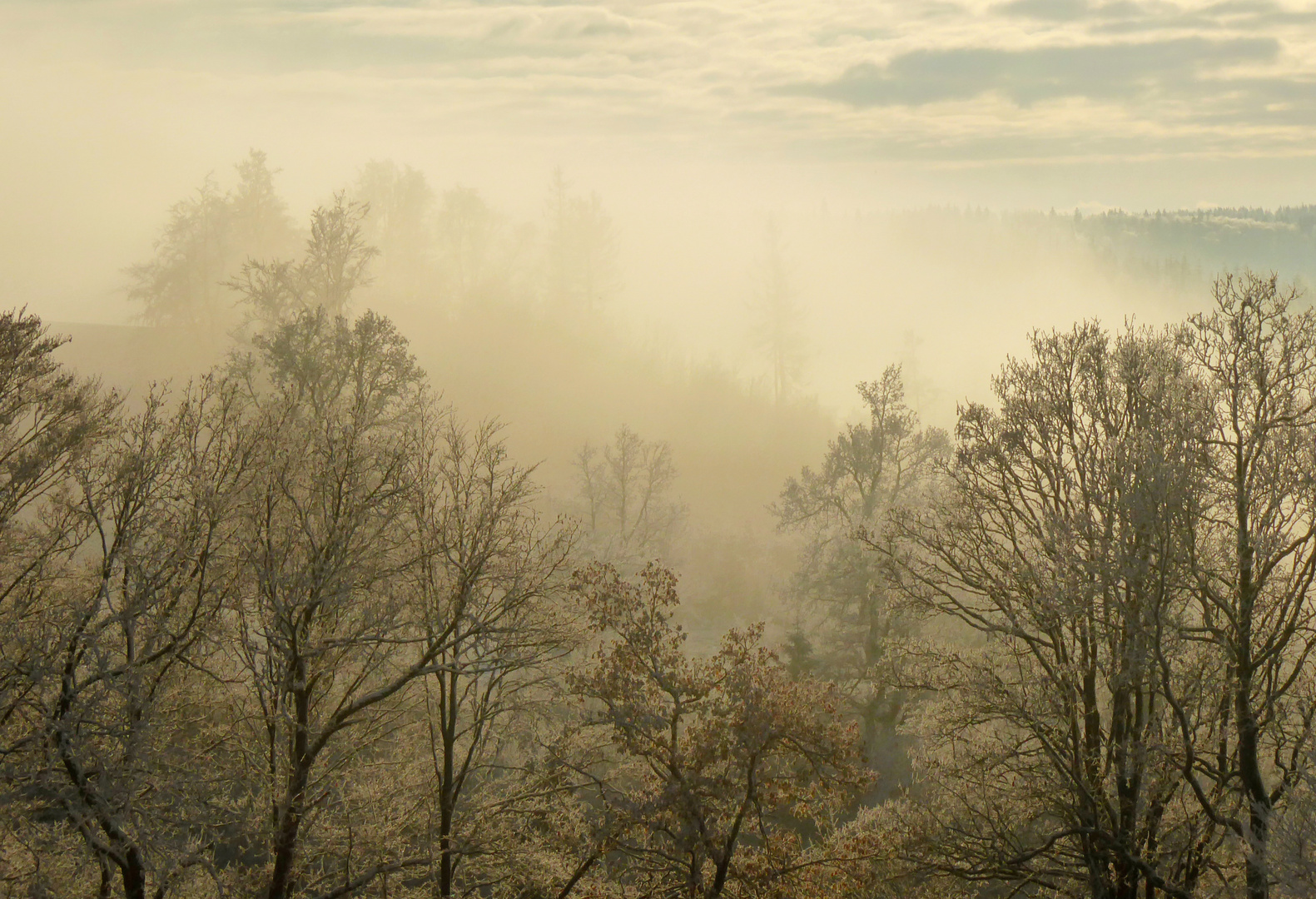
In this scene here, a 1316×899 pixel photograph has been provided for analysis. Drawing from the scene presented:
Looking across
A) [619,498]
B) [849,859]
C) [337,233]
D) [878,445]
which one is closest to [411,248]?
[619,498]

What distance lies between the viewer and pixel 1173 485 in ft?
36.7

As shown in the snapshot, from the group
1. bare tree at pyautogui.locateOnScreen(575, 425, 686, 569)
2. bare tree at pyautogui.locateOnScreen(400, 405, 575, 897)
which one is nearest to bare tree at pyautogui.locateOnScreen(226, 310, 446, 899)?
bare tree at pyautogui.locateOnScreen(400, 405, 575, 897)

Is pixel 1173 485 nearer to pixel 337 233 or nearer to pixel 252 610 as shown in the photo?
pixel 252 610

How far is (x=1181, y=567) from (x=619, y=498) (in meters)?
41.4

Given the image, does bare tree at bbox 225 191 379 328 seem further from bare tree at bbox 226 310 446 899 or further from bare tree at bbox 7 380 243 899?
bare tree at bbox 7 380 243 899

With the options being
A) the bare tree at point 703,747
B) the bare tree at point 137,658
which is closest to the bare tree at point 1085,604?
the bare tree at point 703,747

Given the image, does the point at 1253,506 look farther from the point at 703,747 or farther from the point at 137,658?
the point at 137,658

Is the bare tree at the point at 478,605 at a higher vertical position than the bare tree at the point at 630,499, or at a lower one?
higher

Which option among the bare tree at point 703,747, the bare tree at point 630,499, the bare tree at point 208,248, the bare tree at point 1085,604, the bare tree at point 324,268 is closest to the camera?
the bare tree at point 1085,604

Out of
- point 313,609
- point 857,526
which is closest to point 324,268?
point 857,526

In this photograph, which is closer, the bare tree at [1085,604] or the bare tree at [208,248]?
the bare tree at [1085,604]

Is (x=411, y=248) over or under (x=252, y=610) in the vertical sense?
over

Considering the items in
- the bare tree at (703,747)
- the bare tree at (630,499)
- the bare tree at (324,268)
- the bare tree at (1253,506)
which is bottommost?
the bare tree at (630,499)

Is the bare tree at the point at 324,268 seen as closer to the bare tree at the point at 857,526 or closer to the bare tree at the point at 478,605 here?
the bare tree at the point at 857,526
